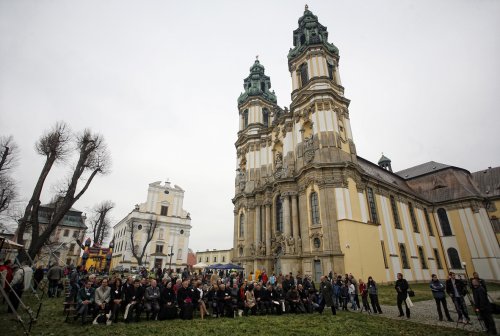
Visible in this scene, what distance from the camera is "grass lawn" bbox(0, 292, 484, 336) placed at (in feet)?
24.4

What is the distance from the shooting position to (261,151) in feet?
116

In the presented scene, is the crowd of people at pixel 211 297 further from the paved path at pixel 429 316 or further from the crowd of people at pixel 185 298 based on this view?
the paved path at pixel 429 316

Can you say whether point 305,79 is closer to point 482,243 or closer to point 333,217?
point 333,217

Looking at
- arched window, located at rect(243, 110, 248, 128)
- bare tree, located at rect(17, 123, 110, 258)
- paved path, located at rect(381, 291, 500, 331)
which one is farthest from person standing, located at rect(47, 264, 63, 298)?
arched window, located at rect(243, 110, 248, 128)

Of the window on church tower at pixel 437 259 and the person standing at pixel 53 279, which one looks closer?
the person standing at pixel 53 279

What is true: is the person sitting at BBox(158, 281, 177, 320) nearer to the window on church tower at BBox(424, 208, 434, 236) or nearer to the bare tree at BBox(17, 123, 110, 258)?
the bare tree at BBox(17, 123, 110, 258)

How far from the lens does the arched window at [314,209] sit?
921 inches

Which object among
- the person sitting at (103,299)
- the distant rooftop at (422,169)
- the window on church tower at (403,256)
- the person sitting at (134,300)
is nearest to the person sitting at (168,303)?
the person sitting at (134,300)

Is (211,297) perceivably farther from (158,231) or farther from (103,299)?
(158,231)

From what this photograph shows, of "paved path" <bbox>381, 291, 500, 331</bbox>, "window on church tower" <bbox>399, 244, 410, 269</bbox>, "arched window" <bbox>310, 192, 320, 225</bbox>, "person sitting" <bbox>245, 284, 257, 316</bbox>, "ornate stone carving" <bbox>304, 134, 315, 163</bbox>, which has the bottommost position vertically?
"paved path" <bbox>381, 291, 500, 331</bbox>

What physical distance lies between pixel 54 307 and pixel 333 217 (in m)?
19.2

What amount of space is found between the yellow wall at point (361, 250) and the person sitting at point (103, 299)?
1711 cm

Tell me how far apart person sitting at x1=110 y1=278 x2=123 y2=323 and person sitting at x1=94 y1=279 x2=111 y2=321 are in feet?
0.53

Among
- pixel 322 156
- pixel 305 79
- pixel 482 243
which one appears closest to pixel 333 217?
pixel 322 156
